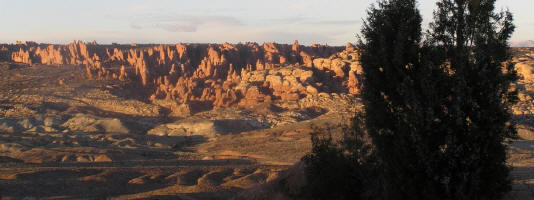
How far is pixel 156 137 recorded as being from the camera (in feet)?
149

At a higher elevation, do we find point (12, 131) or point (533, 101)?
point (533, 101)

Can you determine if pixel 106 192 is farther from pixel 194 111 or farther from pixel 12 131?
pixel 194 111

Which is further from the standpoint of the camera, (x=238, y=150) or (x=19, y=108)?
(x=19, y=108)

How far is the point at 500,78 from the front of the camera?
28.5 ft

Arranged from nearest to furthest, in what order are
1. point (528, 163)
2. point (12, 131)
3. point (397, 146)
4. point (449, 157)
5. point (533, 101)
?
point (449, 157)
point (397, 146)
point (528, 163)
point (533, 101)
point (12, 131)

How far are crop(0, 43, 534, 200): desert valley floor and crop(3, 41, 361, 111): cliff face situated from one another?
67 cm

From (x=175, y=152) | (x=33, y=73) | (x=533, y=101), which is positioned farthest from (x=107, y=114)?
(x=533, y=101)

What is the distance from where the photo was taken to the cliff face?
5794cm

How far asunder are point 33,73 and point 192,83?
1212 inches

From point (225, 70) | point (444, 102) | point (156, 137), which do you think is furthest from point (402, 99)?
point (225, 70)

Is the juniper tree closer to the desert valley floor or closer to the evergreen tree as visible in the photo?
the evergreen tree

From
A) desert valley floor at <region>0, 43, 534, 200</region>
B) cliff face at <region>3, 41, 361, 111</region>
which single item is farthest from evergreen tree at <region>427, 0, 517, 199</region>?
cliff face at <region>3, 41, 361, 111</region>

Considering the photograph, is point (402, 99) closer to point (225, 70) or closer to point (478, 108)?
point (478, 108)

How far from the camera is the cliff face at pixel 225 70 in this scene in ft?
190
